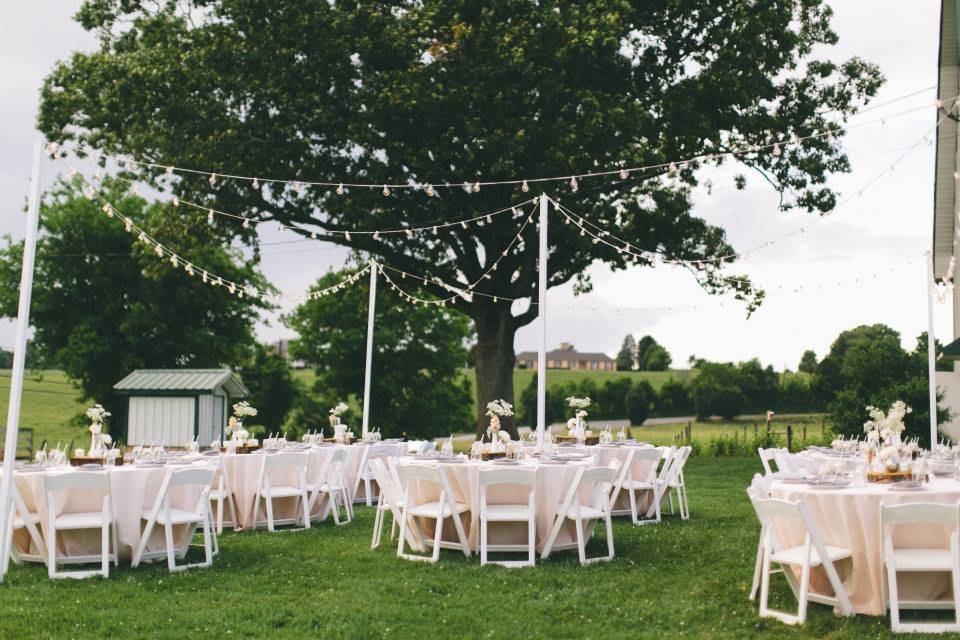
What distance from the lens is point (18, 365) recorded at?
738 centimetres

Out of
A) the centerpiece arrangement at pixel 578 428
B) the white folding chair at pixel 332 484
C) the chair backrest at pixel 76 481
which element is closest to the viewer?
the chair backrest at pixel 76 481

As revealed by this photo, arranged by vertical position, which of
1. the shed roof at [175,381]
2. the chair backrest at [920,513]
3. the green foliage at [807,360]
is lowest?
the chair backrest at [920,513]

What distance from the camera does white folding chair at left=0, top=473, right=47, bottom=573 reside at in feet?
23.8

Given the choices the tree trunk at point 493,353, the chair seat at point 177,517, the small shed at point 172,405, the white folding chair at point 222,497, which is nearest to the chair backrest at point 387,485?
the chair seat at point 177,517

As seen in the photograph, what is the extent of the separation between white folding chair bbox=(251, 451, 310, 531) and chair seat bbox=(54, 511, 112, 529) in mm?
2389

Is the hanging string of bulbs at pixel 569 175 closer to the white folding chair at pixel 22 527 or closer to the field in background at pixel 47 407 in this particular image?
the white folding chair at pixel 22 527

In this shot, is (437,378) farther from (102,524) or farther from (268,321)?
(102,524)

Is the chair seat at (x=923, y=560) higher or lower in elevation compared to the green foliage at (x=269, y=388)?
lower

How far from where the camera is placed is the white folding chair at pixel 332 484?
10.4m

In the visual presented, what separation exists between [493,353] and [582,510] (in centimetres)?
1201

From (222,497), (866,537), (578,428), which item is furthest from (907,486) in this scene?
(222,497)

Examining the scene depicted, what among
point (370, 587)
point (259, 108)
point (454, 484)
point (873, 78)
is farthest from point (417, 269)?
point (370, 587)

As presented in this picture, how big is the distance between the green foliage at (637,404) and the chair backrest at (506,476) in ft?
94.6

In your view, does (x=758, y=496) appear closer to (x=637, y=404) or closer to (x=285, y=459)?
(x=285, y=459)
